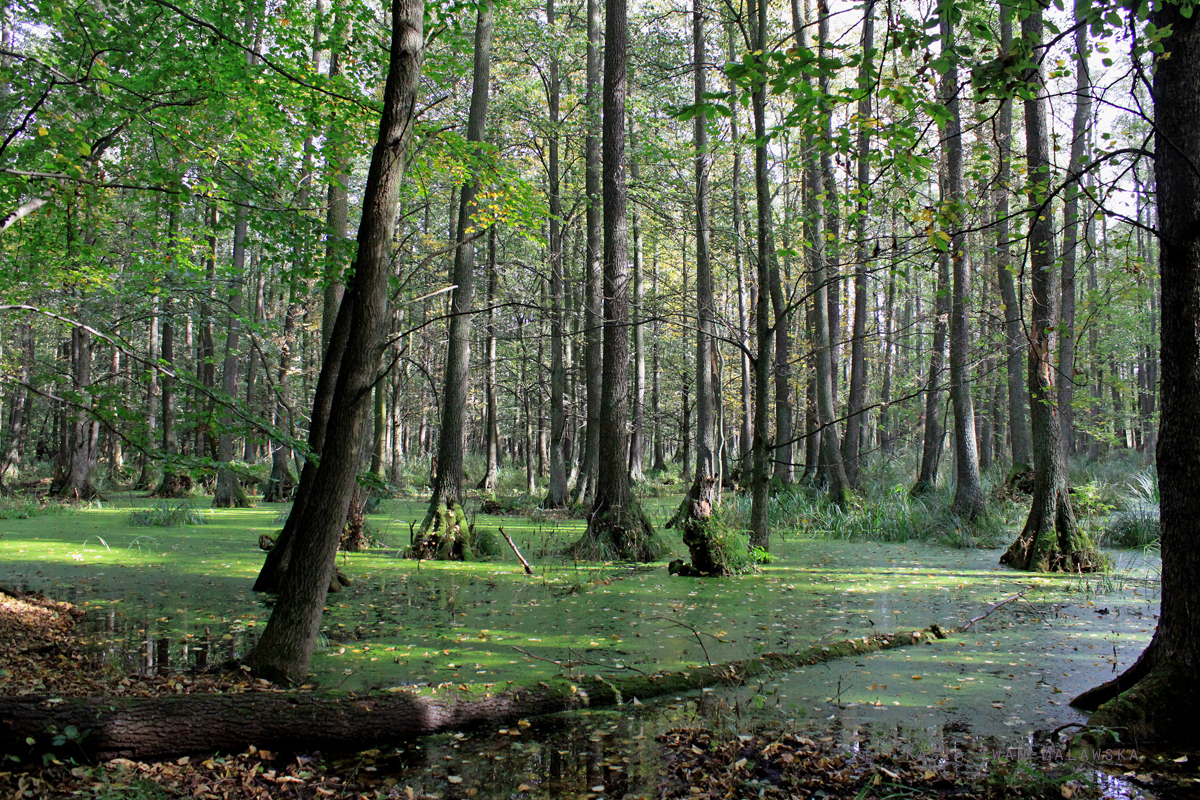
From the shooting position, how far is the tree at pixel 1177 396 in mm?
3143

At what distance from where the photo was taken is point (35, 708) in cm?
284

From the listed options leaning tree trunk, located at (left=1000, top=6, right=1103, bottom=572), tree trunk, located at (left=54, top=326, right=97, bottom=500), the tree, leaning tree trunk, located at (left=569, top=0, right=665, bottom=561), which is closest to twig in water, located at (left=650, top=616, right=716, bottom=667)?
the tree

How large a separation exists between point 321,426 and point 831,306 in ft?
52.6

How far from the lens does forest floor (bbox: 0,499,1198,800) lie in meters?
2.83

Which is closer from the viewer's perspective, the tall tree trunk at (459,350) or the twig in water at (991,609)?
the twig in water at (991,609)

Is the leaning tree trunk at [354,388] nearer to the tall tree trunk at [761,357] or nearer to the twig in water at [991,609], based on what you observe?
the tall tree trunk at [761,357]

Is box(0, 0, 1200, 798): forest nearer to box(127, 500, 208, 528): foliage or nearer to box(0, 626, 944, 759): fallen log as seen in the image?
box(0, 626, 944, 759): fallen log

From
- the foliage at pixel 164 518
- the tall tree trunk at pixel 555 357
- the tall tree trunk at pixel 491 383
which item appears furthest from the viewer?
the tall tree trunk at pixel 491 383

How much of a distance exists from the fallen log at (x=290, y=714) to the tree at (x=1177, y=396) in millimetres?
1992

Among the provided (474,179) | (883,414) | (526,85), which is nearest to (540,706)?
(474,179)

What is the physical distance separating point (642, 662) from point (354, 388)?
249 cm

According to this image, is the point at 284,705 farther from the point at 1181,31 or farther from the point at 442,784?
the point at 1181,31

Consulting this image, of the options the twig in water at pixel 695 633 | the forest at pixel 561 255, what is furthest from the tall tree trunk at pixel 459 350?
the twig in water at pixel 695 633

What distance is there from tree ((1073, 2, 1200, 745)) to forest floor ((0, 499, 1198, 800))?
31 cm
